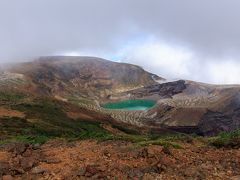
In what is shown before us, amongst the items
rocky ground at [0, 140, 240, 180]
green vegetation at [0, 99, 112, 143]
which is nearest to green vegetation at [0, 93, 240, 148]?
green vegetation at [0, 99, 112, 143]

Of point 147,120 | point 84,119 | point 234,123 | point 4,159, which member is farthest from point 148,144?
point 147,120

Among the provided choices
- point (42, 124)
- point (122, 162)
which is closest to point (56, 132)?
point (42, 124)

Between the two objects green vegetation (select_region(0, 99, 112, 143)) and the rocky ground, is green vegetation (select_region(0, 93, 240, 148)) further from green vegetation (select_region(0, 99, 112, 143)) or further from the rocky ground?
the rocky ground

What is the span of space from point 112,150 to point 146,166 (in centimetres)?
228

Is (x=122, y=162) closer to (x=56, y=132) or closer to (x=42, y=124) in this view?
(x=56, y=132)

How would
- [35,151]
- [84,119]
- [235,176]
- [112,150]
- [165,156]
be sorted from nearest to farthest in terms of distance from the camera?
[235,176], [165,156], [112,150], [35,151], [84,119]

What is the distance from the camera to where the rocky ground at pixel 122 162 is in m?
14.3

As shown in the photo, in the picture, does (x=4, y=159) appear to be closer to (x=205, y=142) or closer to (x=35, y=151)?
(x=35, y=151)

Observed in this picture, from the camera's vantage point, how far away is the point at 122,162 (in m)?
15.2

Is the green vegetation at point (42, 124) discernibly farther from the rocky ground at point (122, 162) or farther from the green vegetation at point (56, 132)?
the rocky ground at point (122, 162)

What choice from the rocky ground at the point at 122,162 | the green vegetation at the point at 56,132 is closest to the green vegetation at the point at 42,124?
the green vegetation at the point at 56,132

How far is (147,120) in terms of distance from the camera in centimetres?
16538

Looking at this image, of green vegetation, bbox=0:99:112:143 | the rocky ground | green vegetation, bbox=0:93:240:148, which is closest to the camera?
the rocky ground

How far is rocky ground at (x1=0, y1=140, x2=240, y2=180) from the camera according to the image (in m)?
14.3
